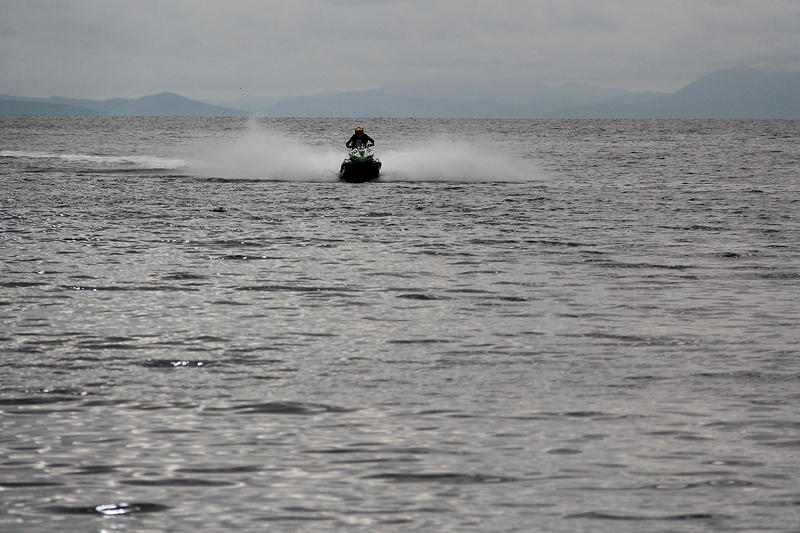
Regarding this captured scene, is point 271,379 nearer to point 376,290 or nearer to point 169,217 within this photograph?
point 376,290

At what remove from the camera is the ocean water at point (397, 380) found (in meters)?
6.07

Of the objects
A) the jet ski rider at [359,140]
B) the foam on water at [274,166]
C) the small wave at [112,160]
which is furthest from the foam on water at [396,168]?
the jet ski rider at [359,140]

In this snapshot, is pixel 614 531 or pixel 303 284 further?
pixel 303 284

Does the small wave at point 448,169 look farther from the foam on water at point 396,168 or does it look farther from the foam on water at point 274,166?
the foam on water at point 274,166

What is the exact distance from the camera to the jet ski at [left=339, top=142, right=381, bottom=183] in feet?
124

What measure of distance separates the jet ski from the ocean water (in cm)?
1561

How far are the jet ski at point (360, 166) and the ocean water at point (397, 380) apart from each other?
51.2 ft

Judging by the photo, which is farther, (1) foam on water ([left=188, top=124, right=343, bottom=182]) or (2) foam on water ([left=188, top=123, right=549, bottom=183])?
(2) foam on water ([left=188, top=123, right=549, bottom=183])

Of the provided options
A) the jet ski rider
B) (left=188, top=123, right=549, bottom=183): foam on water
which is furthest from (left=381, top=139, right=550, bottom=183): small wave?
the jet ski rider

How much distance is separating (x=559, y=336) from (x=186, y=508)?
6.30m

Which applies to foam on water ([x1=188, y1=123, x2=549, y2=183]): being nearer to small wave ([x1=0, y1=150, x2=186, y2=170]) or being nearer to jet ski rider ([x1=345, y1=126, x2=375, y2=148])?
small wave ([x1=0, y1=150, x2=186, y2=170])

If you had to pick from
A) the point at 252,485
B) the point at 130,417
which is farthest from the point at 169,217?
the point at 252,485

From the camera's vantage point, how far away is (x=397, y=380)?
30.0ft

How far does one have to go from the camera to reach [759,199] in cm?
3312
